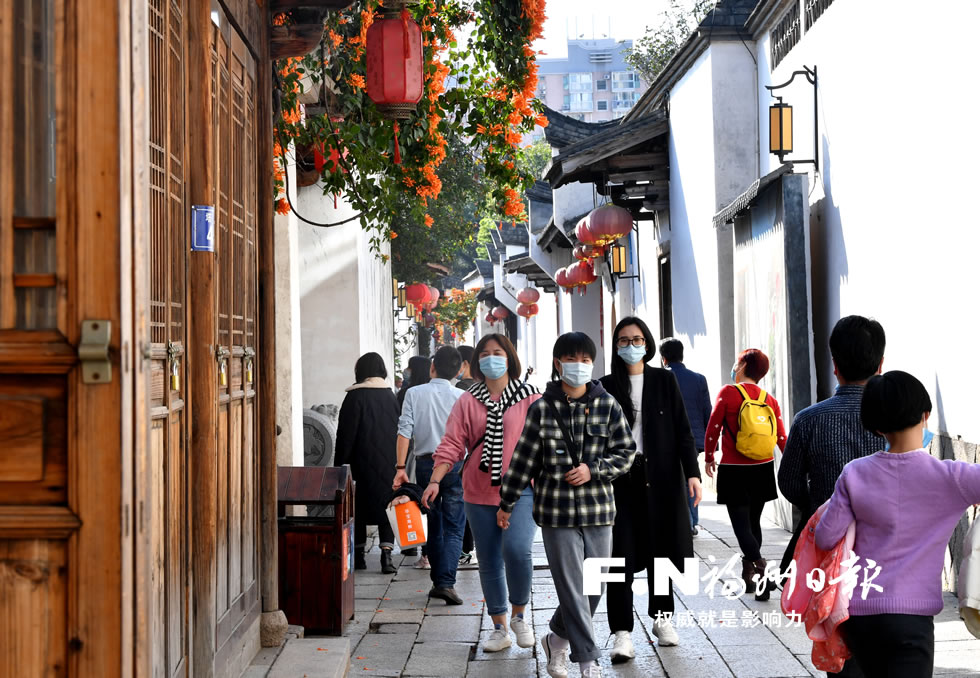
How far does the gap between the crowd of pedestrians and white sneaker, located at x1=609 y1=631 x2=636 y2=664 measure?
1 centimetres

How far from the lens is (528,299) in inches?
1401

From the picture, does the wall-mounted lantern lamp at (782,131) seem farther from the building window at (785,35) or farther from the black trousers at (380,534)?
the black trousers at (380,534)

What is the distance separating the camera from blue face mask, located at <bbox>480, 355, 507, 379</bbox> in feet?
24.0

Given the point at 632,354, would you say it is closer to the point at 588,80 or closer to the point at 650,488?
the point at 650,488

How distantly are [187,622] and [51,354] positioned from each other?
176cm

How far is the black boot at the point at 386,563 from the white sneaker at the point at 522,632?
9.70 feet

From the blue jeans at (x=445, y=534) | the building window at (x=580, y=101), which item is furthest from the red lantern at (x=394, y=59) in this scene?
the building window at (x=580, y=101)

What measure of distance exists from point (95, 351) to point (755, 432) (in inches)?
232

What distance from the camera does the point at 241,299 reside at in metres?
5.96

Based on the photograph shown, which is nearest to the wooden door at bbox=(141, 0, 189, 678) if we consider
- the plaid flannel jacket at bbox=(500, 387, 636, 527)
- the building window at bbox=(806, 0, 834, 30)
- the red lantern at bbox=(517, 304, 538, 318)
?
the plaid flannel jacket at bbox=(500, 387, 636, 527)

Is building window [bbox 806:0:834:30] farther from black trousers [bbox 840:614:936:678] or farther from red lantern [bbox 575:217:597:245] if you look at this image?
black trousers [bbox 840:614:936:678]

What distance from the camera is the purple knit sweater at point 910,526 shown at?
4.06m

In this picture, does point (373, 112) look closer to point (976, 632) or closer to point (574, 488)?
point (574, 488)

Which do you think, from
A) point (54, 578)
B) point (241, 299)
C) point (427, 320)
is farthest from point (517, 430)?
point (427, 320)
